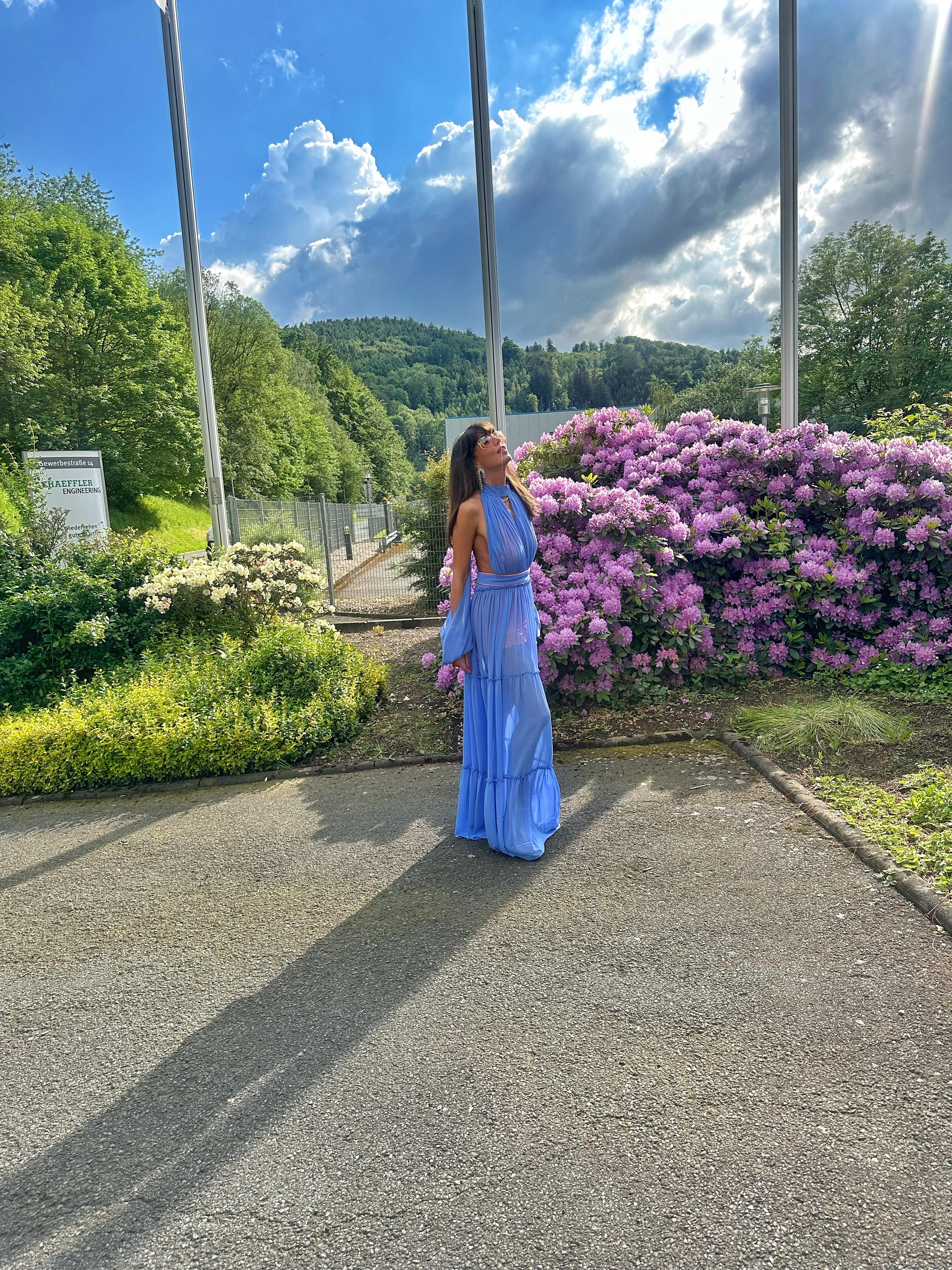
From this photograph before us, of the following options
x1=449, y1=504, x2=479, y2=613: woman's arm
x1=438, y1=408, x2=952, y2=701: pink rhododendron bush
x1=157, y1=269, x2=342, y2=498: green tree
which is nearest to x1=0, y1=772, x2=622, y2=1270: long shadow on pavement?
x1=449, y1=504, x2=479, y2=613: woman's arm

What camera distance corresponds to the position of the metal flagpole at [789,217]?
26.0ft

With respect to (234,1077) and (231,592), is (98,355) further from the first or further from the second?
(234,1077)

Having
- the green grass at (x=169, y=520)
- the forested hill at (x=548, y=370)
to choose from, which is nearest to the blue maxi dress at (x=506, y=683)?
the forested hill at (x=548, y=370)

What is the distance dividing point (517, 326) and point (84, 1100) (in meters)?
8.40

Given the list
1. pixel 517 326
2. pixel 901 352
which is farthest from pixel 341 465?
pixel 517 326

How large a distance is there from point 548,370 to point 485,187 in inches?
81.5

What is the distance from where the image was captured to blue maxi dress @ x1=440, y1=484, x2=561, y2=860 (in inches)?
151

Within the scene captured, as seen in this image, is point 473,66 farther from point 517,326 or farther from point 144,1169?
point 144,1169

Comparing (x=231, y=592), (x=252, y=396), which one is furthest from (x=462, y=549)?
(x=252, y=396)

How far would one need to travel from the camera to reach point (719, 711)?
5.73m

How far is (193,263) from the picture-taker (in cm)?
926

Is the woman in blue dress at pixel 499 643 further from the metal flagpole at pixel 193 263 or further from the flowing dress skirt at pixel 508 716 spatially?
the metal flagpole at pixel 193 263

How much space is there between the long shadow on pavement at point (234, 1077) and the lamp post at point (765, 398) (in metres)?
7.07

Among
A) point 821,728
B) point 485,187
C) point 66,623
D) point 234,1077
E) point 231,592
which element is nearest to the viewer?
point 234,1077
